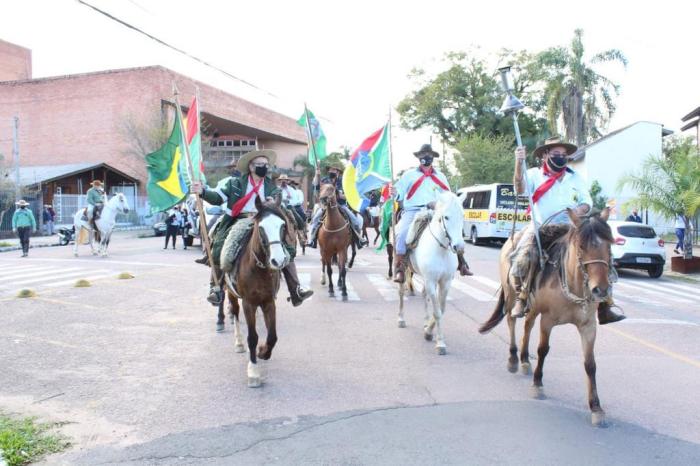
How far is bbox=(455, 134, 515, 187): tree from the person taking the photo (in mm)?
42844

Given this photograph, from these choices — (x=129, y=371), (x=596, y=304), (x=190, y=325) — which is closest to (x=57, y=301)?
(x=190, y=325)

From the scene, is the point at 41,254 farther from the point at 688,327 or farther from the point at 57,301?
the point at 688,327

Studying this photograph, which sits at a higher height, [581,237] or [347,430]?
[581,237]

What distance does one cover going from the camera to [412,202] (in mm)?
9156

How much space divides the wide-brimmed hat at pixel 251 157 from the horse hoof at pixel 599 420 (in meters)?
4.74

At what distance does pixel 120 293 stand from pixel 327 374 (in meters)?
7.46

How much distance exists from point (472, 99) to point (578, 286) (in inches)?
2172

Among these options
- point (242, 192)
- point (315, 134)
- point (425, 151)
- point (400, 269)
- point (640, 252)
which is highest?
point (315, 134)

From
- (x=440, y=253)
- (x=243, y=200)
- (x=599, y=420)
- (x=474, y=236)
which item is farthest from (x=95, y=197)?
(x=599, y=420)

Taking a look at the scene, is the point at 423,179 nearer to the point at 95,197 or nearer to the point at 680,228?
the point at 680,228

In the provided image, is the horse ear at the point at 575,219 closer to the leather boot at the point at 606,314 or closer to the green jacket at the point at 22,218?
the leather boot at the point at 606,314

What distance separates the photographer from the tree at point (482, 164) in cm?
4284

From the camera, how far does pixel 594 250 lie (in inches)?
196

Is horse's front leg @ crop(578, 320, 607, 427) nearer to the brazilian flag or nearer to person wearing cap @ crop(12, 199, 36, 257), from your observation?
the brazilian flag
